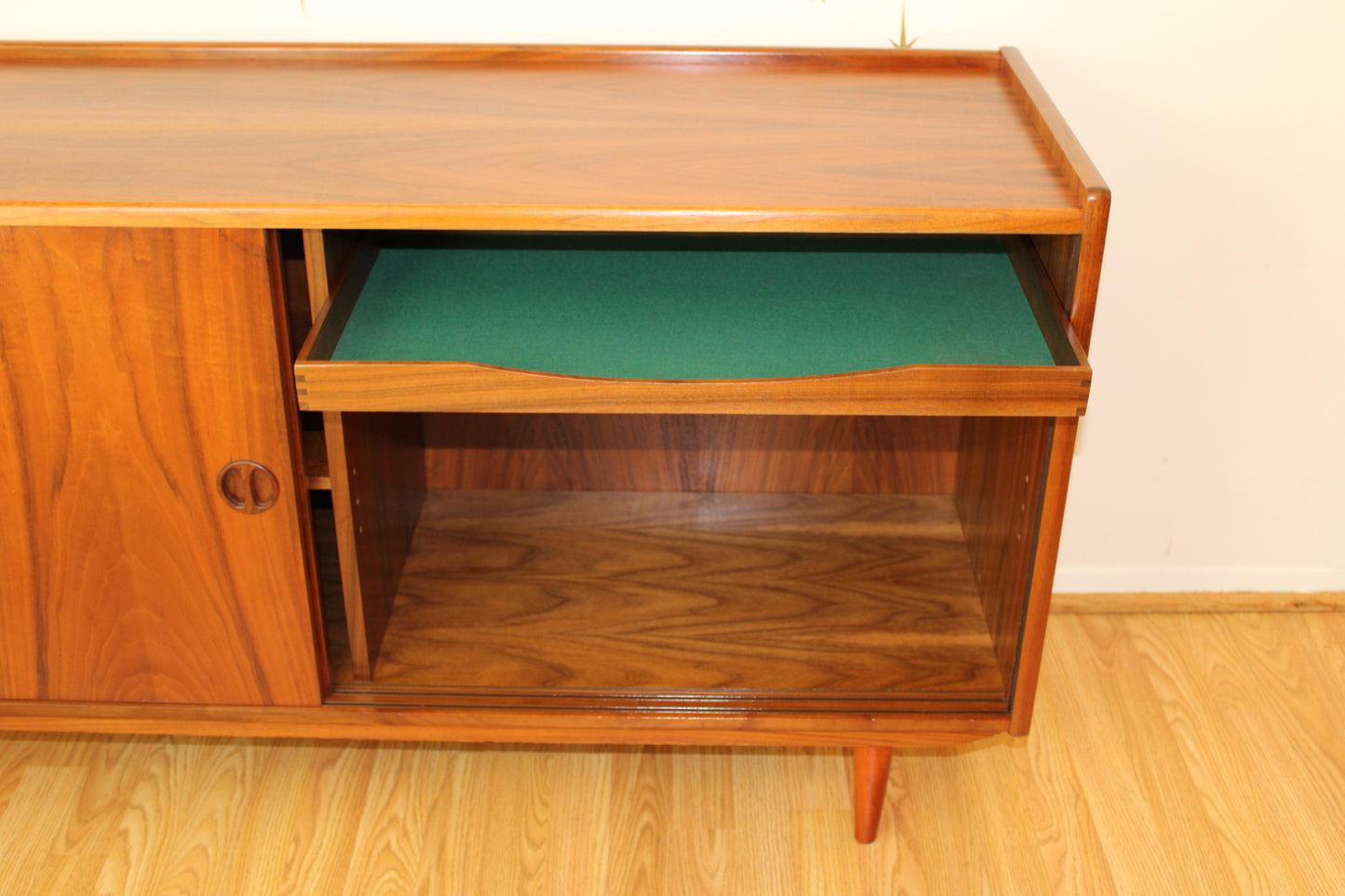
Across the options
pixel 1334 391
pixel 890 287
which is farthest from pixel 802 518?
pixel 1334 391

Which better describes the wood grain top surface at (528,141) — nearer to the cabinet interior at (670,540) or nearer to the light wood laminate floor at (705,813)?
the cabinet interior at (670,540)

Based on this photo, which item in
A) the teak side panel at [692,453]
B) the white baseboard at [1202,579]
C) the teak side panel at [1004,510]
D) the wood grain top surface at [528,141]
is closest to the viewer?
the wood grain top surface at [528,141]

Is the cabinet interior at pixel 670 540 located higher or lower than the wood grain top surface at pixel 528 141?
lower

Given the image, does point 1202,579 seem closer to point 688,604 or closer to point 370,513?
point 688,604

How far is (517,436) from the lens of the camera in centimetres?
135

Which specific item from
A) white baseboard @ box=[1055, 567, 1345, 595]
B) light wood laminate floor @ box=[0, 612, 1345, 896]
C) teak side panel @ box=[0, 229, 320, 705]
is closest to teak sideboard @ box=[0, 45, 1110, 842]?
teak side panel @ box=[0, 229, 320, 705]

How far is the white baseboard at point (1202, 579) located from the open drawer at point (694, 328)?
0.56 m

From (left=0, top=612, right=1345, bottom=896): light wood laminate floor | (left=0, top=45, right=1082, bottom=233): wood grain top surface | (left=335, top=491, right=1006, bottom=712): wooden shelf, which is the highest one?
(left=0, top=45, right=1082, bottom=233): wood grain top surface

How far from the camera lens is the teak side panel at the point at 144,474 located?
2.83 feet

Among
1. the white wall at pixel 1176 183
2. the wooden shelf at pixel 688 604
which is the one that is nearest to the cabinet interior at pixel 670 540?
the wooden shelf at pixel 688 604

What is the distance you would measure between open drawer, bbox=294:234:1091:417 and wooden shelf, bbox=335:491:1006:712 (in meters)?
0.31

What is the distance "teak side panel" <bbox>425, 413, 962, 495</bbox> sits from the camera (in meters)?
1.34

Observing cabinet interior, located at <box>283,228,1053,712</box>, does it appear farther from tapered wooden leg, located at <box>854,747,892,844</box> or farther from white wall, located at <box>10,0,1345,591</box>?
white wall, located at <box>10,0,1345,591</box>

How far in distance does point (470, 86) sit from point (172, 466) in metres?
0.40
